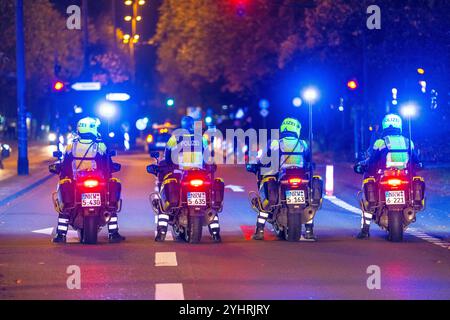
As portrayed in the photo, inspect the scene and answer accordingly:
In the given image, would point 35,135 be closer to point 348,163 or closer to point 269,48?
point 269,48

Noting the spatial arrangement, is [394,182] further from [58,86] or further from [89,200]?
[58,86]

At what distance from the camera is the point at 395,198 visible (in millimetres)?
14375

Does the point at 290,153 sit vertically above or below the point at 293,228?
above

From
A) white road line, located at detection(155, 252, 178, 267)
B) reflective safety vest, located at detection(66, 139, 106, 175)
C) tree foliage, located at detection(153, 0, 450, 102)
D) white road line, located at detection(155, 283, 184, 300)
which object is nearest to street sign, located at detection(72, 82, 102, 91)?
tree foliage, located at detection(153, 0, 450, 102)

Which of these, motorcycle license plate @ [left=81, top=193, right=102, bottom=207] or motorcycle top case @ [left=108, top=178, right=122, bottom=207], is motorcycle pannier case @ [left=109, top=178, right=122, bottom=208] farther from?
motorcycle license plate @ [left=81, top=193, right=102, bottom=207]

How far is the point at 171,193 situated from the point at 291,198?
1713 mm

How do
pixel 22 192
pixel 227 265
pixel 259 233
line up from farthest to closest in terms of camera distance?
pixel 22 192, pixel 259 233, pixel 227 265

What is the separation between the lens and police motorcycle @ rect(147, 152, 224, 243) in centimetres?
1430

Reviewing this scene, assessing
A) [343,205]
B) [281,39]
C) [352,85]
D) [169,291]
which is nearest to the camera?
[169,291]

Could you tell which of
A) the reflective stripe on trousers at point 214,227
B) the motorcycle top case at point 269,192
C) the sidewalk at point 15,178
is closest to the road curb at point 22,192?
the sidewalk at point 15,178

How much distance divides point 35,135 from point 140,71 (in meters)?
21.6

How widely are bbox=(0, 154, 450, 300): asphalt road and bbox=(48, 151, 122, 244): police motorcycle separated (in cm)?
30

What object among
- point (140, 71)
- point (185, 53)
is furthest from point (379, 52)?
point (140, 71)

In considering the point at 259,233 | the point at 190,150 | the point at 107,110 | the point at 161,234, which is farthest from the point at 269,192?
the point at 107,110
